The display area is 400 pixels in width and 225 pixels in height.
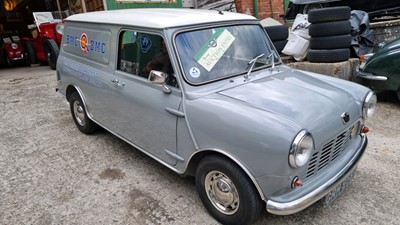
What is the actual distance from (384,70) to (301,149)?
12.0 ft

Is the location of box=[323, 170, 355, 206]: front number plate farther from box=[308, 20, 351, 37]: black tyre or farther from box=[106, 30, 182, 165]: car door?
box=[308, 20, 351, 37]: black tyre

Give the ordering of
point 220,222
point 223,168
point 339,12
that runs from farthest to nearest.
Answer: point 339,12 < point 220,222 < point 223,168

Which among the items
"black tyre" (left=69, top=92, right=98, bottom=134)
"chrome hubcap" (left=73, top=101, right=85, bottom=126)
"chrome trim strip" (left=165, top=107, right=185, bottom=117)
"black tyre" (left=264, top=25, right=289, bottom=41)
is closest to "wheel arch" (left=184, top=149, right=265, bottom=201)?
"chrome trim strip" (left=165, top=107, right=185, bottom=117)

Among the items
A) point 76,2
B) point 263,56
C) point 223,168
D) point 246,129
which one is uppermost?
point 76,2

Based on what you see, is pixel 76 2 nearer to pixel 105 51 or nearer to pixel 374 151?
pixel 105 51

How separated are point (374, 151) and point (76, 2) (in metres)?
8.77

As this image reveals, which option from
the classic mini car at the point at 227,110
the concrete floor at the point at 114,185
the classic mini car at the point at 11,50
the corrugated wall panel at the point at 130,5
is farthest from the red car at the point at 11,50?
the classic mini car at the point at 227,110

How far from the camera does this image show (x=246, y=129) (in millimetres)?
2348

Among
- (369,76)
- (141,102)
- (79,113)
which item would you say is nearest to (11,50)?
(79,113)

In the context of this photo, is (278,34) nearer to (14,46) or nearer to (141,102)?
(141,102)

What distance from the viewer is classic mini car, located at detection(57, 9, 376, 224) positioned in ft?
7.62

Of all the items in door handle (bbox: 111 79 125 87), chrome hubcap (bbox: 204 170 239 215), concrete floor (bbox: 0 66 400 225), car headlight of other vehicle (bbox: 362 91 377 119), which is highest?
door handle (bbox: 111 79 125 87)

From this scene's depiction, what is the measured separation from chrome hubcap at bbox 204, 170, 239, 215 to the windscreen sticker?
975 mm

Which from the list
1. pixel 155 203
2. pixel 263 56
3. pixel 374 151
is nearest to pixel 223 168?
pixel 155 203
